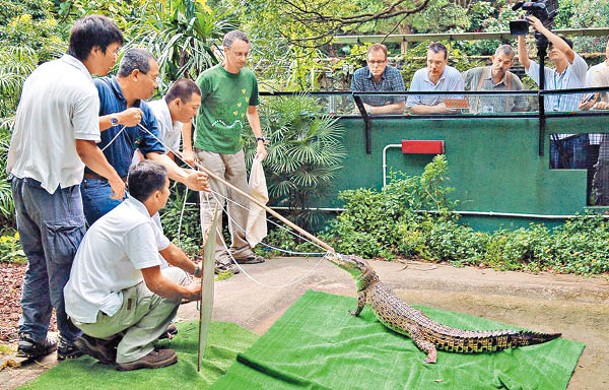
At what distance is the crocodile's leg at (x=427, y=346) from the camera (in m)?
4.21

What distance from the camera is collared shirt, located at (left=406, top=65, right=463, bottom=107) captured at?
23.0 ft

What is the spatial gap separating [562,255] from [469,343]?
229cm

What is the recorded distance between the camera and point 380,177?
7242mm

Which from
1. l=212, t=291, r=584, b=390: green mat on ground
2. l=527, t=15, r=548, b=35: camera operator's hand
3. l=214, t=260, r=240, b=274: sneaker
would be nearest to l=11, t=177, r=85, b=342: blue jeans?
l=212, t=291, r=584, b=390: green mat on ground

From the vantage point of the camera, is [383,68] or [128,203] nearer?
[128,203]

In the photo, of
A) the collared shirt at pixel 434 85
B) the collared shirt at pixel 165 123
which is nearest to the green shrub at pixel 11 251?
the collared shirt at pixel 165 123

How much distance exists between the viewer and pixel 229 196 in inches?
251

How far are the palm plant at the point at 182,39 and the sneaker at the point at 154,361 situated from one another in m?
3.60

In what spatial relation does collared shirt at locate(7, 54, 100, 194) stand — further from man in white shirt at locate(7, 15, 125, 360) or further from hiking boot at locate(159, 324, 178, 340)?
hiking boot at locate(159, 324, 178, 340)

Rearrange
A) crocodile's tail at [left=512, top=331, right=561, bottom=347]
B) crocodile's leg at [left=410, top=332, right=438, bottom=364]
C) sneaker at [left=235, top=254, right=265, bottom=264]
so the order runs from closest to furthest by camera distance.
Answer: crocodile's leg at [left=410, top=332, right=438, bottom=364], crocodile's tail at [left=512, top=331, right=561, bottom=347], sneaker at [left=235, top=254, right=265, bottom=264]

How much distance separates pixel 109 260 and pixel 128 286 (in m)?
0.18

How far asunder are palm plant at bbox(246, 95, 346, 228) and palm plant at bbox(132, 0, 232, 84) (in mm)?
804

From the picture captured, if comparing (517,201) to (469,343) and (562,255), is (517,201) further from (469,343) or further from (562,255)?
(469,343)

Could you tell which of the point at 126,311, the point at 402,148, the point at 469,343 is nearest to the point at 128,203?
the point at 126,311
